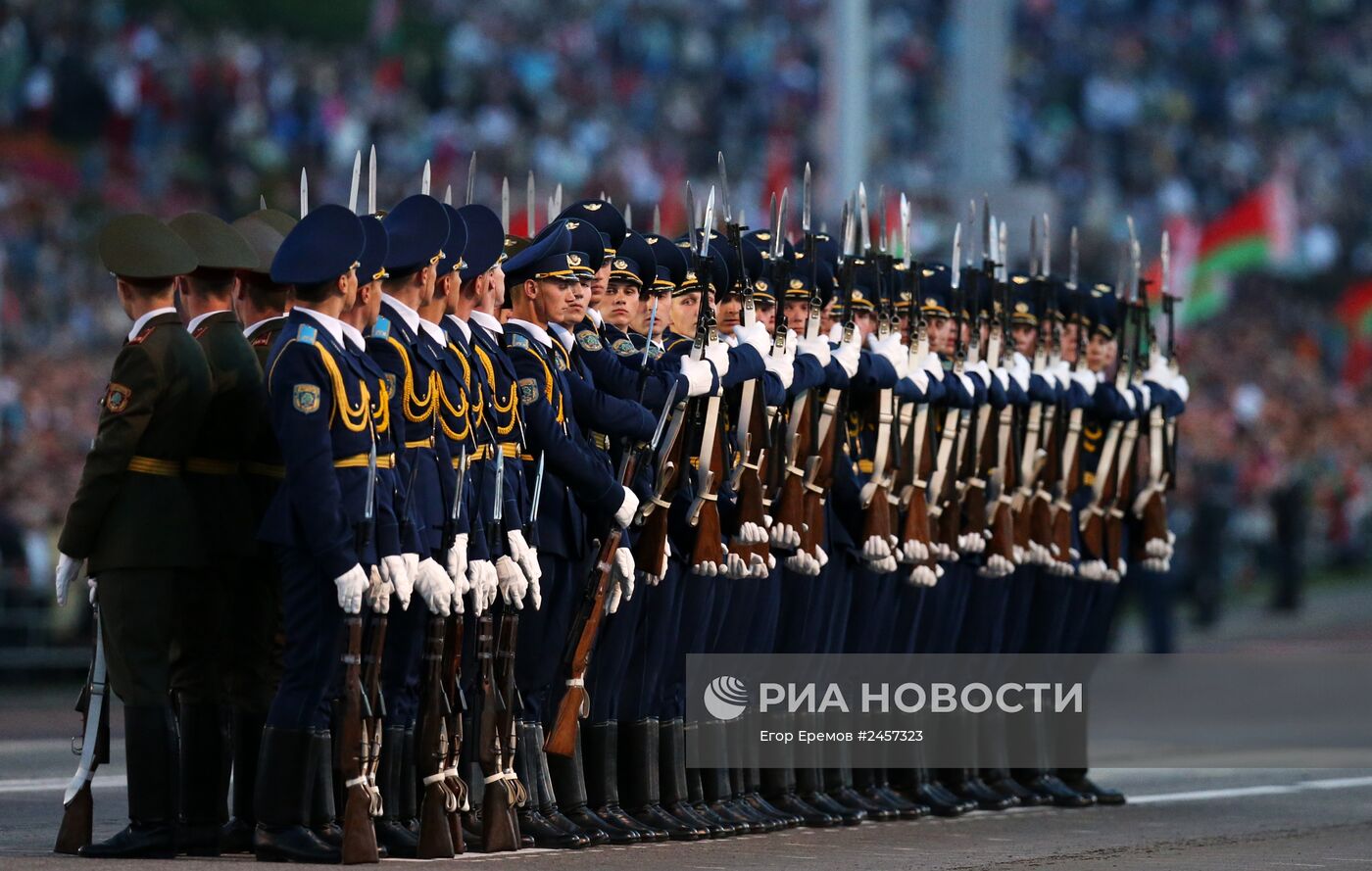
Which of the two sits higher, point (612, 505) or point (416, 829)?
point (612, 505)

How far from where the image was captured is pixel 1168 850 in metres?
10.3

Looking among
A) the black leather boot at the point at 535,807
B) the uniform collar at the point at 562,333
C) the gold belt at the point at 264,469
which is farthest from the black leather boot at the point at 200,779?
the uniform collar at the point at 562,333

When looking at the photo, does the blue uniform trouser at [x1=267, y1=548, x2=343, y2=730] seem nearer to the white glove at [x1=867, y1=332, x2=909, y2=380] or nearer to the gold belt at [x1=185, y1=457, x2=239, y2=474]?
the gold belt at [x1=185, y1=457, x2=239, y2=474]

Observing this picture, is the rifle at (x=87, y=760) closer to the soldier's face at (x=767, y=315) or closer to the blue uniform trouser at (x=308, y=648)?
the blue uniform trouser at (x=308, y=648)

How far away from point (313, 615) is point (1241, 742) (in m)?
8.82

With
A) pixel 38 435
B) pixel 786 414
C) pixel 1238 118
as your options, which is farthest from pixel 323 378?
pixel 1238 118

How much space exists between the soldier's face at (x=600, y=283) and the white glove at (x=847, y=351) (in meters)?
1.22

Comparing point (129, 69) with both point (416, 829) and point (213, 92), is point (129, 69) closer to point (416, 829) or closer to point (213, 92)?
point (213, 92)

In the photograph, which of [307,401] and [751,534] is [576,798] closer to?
[751,534]

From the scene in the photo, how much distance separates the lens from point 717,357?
1015cm

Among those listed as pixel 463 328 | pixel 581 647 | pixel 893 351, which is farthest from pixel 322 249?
pixel 893 351

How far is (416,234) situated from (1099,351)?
4.52m

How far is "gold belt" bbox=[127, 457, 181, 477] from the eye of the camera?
880 centimetres

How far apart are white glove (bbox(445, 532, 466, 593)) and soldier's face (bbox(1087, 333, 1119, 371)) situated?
464cm
